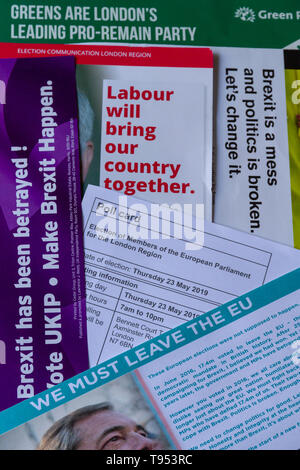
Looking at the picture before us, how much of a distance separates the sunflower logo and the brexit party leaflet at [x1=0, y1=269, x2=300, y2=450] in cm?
34

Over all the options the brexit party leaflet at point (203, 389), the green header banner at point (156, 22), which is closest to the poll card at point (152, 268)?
the brexit party leaflet at point (203, 389)

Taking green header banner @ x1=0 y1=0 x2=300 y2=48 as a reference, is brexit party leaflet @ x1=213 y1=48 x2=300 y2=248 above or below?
below

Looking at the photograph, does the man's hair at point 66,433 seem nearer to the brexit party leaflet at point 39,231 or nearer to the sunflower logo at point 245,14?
the brexit party leaflet at point 39,231

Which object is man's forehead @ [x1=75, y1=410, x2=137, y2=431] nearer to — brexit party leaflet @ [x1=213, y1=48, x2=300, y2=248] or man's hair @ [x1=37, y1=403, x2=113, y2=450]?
man's hair @ [x1=37, y1=403, x2=113, y2=450]

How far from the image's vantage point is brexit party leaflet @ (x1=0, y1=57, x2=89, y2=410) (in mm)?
636

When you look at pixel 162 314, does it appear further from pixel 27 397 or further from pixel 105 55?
pixel 105 55

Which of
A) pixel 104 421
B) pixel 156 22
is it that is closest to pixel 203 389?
pixel 104 421

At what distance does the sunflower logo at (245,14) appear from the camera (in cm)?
70

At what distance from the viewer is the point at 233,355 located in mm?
647

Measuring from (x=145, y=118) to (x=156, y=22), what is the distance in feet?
0.43

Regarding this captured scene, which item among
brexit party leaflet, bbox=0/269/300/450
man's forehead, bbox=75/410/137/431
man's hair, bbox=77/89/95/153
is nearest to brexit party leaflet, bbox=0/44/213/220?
man's hair, bbox=77/89/95/153

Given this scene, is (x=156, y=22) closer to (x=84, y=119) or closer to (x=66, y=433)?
(x=84, y=119)

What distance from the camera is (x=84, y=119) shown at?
668 millimetres
